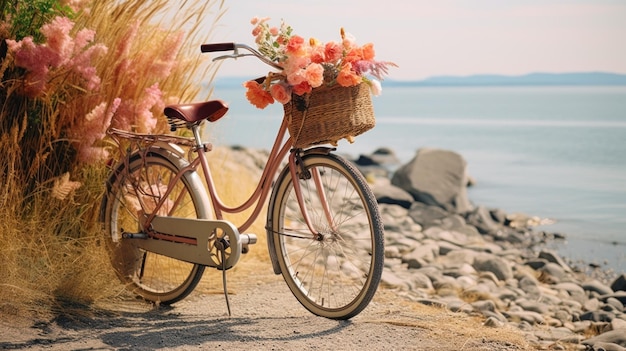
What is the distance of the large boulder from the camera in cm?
1233

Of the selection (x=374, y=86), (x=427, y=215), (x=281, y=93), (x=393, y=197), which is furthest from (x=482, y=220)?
(x=281, y=93)

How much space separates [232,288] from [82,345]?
152cm

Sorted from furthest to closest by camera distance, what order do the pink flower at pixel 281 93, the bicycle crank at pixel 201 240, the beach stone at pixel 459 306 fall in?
1. the beach stone at pixel 459 306
2. the bicycle crank at pixel 201 240
3. the pink flower at pixel 281 93

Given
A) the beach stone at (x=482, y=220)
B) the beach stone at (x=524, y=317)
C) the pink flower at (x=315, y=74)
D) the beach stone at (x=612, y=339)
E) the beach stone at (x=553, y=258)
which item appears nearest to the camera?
the pink flower at (x=315, y=74)

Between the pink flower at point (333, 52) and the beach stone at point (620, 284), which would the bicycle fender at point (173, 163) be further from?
the beach stone at point (620, 284)

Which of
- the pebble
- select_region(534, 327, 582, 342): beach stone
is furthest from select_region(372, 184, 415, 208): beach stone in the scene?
select_region(534, 327, 582, 342): beach stone

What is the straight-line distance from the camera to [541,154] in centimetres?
1895

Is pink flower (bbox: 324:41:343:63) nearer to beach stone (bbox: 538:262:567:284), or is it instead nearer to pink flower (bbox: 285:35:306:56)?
pink flower (bbox: 285:35:306:56)

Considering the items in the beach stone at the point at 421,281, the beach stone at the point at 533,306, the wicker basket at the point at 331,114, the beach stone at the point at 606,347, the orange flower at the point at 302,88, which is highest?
the orange flower at the point at 302,88

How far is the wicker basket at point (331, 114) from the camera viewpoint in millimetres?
4223

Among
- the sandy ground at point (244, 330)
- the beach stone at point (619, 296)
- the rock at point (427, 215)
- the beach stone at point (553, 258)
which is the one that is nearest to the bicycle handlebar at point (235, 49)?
the sandy ground at point (244, 330)

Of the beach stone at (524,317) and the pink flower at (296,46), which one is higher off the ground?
the pink flower at (296,46)

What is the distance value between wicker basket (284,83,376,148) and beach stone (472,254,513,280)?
14.1ft

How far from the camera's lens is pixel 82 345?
434 cm
